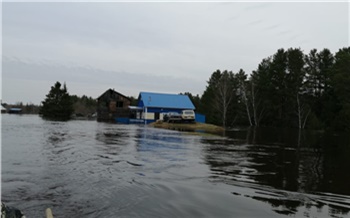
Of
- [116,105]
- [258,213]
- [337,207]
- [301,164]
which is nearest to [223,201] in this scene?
[258,213]

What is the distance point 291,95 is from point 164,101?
24030mm

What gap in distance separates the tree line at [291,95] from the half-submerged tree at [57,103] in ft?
100

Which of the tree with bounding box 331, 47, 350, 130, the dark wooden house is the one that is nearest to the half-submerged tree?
the dark wooden house

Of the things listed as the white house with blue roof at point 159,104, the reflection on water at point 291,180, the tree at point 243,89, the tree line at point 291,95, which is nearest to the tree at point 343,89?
the tree line at point 291,95

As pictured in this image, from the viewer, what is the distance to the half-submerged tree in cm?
6744

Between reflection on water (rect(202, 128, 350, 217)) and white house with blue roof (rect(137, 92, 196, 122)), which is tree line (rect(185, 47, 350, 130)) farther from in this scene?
reflection on water (rect(202, 128, 350, 217))

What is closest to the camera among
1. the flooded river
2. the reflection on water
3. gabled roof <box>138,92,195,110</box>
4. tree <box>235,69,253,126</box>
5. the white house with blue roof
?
the flooded river

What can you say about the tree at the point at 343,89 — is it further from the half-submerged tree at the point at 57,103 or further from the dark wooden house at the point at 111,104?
the half-submerged tree at the point at 57,103

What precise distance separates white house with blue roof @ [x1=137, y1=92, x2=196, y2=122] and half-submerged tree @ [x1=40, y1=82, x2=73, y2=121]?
56.8 feet

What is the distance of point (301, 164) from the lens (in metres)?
12.9

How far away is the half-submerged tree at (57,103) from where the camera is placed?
67438mm

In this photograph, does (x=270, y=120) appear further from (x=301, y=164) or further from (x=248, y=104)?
(x=301, y=164)

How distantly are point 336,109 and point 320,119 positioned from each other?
3357 millimetres

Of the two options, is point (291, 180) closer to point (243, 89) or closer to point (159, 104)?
point (159, 104)
